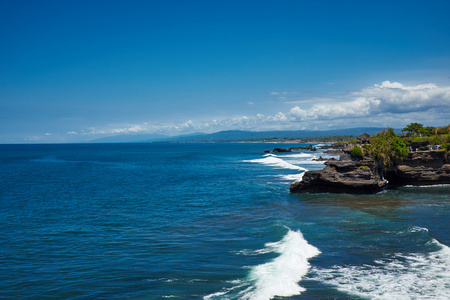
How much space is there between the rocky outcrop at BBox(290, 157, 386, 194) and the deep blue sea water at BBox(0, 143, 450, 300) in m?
1.88

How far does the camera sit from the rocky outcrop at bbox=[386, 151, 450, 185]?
134ft

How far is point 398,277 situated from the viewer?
49.1 ft

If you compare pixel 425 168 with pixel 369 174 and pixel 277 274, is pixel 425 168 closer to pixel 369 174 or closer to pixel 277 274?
pixel 369 174

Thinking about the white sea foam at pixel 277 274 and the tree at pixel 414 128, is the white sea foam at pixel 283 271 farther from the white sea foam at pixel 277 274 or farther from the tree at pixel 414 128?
the tree at pixel 414 128

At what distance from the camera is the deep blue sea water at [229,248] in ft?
47.0

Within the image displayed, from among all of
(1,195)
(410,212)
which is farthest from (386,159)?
(1,195)

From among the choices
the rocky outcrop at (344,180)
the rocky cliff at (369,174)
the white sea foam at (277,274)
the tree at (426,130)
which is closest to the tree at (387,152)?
the rocky cliff at (369,174)

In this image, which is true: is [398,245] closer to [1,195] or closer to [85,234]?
[85,234]

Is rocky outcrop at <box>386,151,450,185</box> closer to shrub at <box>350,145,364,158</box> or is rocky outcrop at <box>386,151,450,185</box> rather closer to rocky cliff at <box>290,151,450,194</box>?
rocky cliff at <box>290,151,450,194</box>

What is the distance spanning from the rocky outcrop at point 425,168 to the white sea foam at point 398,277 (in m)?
26.4

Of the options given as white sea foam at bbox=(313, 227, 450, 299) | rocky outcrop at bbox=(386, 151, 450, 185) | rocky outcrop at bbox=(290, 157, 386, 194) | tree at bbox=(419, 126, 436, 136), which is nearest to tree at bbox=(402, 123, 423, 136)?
tree at bbox=(419, 126, 436, 136)

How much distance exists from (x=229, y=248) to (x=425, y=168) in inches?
1302

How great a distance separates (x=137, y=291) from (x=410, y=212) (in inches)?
915

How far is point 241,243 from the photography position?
20.3 m
